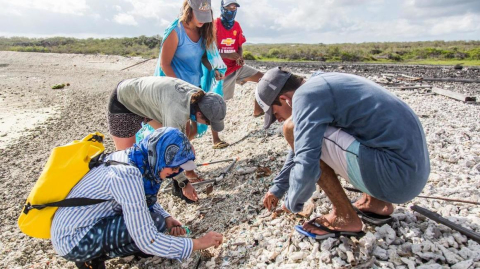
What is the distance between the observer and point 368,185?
7.71 ft

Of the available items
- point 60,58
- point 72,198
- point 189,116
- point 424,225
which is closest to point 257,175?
point 189,116

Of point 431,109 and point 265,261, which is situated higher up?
point 431,109

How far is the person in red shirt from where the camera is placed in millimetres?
5805

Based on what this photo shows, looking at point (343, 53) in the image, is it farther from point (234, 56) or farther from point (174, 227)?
point (174, 227)

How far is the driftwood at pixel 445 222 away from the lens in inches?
96.5

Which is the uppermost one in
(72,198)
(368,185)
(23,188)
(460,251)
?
(368,185)

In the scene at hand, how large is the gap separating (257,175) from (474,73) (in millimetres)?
13466

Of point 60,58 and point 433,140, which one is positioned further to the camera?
point 60,58

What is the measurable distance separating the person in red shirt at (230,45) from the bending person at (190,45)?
1262 millimetres

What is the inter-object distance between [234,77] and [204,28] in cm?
177

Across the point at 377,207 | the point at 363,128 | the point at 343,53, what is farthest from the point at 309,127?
the point at 343,53

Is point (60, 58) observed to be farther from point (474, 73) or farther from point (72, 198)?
point (72, 198)

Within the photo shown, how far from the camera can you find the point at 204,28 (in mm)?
4332

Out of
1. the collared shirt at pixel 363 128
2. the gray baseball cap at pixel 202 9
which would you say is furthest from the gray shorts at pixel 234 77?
the collared shirt at pixel 363 128
